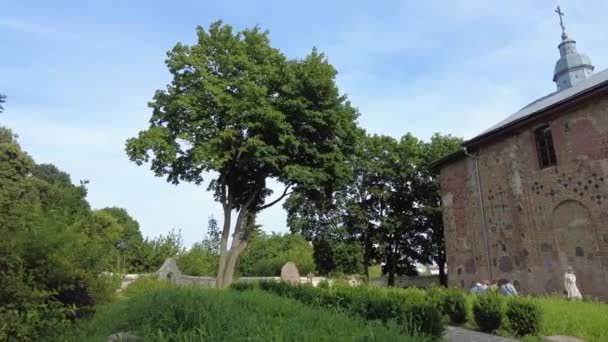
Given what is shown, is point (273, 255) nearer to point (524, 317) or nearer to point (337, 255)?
point (337, 255)

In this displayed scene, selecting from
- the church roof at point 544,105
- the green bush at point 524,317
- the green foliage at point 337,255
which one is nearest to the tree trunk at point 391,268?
the green foliage at point 337,255

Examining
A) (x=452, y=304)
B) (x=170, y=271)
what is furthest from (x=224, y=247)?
(x=452, y=304)

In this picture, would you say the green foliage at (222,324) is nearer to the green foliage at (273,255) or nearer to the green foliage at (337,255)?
the green foliage at (337,255)

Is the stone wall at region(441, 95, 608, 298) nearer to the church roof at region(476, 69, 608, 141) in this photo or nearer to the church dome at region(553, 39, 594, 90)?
the church roof at region(476, 69, 608, 141)

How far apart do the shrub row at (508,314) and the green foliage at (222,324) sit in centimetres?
436

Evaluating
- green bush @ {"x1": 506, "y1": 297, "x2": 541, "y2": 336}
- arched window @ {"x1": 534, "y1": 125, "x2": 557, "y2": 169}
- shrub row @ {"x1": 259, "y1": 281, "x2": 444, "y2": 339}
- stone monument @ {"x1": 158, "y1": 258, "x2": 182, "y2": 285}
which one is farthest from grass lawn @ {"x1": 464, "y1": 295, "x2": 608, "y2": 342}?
stone monument @ {"x1": 158, "y1": 258, "x2": 182, "y2": 285}

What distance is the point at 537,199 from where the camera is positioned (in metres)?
17.6

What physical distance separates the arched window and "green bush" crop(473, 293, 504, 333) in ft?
30.8

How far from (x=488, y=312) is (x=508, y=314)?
0.54 meters

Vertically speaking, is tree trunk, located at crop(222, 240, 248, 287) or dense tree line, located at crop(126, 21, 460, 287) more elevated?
dense tree line, located at crop(126, 21, 460, 287)

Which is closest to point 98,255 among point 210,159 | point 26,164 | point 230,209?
point 210,159

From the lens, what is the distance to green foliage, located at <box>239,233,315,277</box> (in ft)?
131

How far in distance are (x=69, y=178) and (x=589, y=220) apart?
53557mm

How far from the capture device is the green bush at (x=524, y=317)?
30.8 ft
